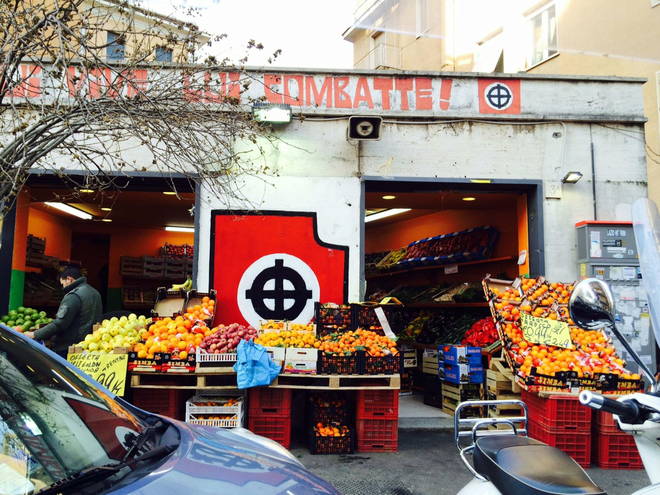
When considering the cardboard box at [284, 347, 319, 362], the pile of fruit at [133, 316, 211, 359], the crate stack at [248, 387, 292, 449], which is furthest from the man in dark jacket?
the cardboard box at [284, 347, 319, 362]

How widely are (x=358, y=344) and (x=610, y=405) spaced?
14.0ft

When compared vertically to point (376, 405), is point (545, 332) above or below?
above

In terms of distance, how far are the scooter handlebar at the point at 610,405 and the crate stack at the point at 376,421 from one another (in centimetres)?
397

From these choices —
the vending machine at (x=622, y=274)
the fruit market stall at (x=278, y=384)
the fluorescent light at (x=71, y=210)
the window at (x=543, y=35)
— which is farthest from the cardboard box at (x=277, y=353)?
the window at (x=543, y=35)

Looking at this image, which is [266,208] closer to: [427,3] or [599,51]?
[599,51]

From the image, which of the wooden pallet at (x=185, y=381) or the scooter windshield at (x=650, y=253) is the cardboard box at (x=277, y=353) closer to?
the wooden pallet at (x=185, y=381)

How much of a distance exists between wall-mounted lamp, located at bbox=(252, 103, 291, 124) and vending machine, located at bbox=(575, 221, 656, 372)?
15.4ft

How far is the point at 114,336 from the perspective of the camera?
6.20 metres

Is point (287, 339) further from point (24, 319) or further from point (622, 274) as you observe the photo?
point (622, 274)

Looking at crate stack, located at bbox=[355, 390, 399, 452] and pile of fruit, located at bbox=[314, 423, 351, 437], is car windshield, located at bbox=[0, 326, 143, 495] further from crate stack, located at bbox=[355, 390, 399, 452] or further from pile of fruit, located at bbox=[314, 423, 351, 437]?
crate stack, located at bbox=[355, 390, 399, 452]

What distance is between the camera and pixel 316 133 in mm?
7957

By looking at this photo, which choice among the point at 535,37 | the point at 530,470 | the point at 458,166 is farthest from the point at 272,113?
the point at 535,37

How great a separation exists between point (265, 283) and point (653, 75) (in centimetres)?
1047

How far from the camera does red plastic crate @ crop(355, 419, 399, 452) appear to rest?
5.82 m
